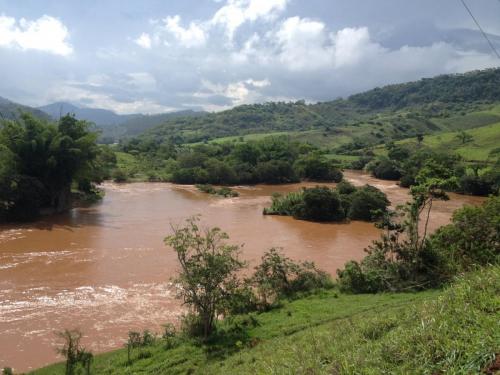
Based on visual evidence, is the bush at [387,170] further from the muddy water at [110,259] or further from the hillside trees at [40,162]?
the hillside trees at [40,162]

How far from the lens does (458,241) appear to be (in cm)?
1772

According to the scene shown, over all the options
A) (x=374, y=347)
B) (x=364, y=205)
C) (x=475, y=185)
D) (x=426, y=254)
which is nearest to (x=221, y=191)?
(x=364, y=205)

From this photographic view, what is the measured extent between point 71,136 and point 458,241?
103 feet

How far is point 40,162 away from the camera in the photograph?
34.2 m

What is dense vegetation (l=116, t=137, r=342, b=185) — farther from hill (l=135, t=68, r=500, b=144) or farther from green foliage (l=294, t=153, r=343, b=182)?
hill (l=135, t=68, r=500, b=144)

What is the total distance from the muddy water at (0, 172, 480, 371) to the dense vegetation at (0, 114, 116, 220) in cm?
182

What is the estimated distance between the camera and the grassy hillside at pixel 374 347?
4.79 meters

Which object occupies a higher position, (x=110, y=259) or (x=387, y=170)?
(x=387, y=170)

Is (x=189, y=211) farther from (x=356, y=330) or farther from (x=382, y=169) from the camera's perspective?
(x=382, y=169)

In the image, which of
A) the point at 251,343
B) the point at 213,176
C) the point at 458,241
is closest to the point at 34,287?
the point at 251,343

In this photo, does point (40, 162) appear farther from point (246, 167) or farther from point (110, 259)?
point (246, 167)

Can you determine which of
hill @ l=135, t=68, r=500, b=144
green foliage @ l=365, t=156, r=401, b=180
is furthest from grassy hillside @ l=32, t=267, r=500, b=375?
hill @ l=135, t=68, r=500, b=144

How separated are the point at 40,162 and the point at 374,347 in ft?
112

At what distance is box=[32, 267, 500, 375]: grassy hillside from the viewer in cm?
479
